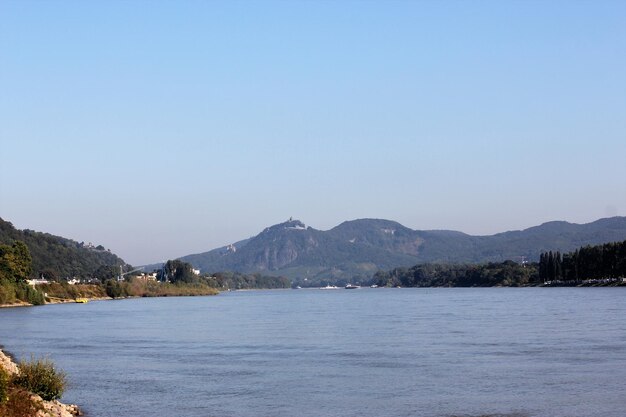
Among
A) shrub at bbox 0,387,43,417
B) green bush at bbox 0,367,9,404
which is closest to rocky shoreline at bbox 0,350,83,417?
shrub at bbox 0,387,43,417

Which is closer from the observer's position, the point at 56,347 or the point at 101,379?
the point at 101,379

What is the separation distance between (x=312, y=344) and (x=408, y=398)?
80.6 feet

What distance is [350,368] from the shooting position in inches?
1844

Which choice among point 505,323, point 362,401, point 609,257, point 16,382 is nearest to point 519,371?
point 362,401

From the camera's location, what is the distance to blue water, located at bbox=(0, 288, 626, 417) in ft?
116

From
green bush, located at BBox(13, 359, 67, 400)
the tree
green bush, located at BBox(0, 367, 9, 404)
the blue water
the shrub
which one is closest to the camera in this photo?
the shrub

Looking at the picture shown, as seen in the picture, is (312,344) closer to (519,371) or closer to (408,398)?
(519,371)

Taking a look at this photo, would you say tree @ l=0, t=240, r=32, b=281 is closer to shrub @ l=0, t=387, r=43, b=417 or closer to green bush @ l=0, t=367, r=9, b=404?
shrub @ l=0, t=387, r=43, b=417

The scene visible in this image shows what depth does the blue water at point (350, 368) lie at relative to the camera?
116ft

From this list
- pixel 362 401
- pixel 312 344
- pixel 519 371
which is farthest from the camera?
pixel 312 344

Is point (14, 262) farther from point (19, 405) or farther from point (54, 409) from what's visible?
point (19, 405)

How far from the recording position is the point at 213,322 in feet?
311

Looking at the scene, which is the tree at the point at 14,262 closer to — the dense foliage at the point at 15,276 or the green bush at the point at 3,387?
the dense foliage at the point at 15,276

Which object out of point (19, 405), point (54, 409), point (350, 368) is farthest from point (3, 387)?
point (350, 368)
